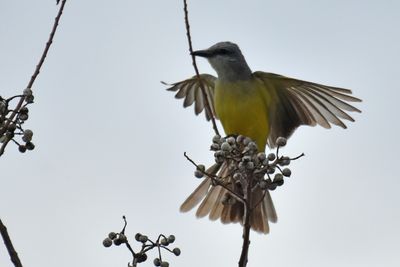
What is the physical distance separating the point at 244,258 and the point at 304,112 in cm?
500

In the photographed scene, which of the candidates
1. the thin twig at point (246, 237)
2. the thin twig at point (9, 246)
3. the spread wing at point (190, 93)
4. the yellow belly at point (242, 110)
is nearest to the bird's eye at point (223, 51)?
the yellow belly at point (242, 110)

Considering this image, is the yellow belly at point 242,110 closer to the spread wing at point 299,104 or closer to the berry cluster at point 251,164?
the spread wing at point 299,104

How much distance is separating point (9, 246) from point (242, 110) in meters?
4.90

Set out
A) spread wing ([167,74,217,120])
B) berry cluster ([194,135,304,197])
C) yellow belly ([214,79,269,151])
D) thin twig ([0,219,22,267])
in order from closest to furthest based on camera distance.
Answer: thin twig ([0,219,22,267]) → berry cluster ([194,135,304,197]) → yellow belly ([214,79,269,151]) → spread wing ([167,74,217,120])

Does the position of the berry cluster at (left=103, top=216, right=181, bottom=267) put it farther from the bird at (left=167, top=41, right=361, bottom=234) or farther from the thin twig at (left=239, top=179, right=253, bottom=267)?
the bird at (left=167, top=41, right=361, bottom=234)

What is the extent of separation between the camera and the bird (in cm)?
739

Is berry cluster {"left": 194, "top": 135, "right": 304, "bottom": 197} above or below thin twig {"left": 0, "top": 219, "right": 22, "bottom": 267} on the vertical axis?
above

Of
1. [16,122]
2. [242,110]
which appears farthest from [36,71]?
[242,110]

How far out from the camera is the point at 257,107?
25.0 ft

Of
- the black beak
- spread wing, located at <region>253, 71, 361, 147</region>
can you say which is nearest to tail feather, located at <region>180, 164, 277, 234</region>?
spread wing, located at <region>253, 71, 361, 147</region>

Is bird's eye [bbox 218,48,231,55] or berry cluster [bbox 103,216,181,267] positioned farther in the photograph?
bird's eye [bbox 218,48,231,55]

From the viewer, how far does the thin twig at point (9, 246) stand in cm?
269

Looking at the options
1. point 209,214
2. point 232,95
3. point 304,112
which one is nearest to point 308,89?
point 304,112

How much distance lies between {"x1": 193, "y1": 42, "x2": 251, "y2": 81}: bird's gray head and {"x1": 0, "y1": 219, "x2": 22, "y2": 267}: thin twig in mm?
5078
